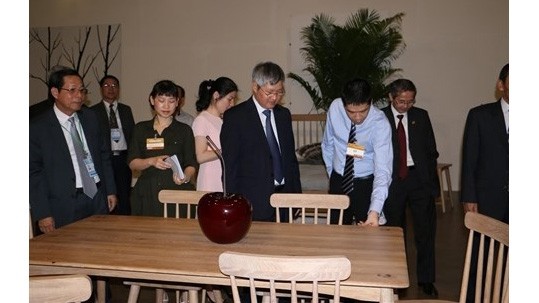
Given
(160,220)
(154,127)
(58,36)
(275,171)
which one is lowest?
(160,220)

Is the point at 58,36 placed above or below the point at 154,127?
above

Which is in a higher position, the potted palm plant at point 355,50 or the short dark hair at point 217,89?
the potted palm plant at point 355,50

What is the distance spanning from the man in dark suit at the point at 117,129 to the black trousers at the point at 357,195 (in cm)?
288

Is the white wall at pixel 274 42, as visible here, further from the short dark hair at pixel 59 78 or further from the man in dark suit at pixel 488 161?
the short dark hair at pixel 59 78

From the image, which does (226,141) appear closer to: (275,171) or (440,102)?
(275,171)

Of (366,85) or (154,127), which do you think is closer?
(366,85)

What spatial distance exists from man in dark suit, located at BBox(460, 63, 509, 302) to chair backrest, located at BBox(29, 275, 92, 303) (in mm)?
2474

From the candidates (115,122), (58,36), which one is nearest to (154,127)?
(115,122)

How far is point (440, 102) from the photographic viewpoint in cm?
770

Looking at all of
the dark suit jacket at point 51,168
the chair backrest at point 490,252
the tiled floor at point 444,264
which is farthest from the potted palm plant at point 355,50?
the chair backrest at point 490,252

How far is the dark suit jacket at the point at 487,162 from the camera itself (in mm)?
3109

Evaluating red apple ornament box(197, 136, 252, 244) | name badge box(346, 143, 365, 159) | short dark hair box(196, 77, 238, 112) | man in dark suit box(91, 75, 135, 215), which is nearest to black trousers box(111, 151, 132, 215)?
man in dark suit box(91, 75, 135, 215)

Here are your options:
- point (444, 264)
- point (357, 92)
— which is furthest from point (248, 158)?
point (444, 264)
